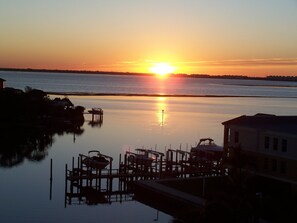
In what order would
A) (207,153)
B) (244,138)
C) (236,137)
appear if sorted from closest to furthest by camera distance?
(244,138)
(236,137)
(207,153)

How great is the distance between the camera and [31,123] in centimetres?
6091

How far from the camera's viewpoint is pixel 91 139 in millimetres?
53750

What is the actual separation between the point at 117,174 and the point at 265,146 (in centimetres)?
1024

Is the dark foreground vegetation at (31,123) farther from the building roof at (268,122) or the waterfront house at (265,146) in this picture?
the building roof at (268,122)

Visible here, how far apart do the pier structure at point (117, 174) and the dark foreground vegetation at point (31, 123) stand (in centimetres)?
894

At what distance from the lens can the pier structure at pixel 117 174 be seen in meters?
32.5

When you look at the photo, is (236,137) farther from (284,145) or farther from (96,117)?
(96,117)

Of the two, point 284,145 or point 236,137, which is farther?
point 236,137

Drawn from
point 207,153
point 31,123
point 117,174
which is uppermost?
point 31,123

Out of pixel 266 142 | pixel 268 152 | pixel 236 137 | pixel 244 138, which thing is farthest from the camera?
pixel 236 137

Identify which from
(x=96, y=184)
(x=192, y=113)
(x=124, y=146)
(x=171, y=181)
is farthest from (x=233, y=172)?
(x=192, y=113)

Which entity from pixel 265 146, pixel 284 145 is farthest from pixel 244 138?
pixel 284 145

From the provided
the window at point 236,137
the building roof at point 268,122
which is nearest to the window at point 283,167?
the building roof at point 268,122

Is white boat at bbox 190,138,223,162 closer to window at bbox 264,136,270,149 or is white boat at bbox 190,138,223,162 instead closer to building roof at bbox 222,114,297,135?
building roof at bbox 222,114,297,135
